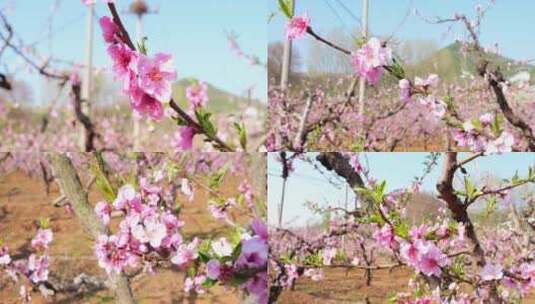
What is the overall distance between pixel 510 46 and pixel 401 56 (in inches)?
11.2

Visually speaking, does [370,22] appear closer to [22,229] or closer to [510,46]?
[510,46]

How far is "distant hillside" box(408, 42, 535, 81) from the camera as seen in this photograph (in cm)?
194

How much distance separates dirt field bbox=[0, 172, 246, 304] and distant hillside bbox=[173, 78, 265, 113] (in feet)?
4.34

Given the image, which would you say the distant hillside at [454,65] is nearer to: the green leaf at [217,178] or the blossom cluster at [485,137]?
the blossom cluster at [485,137]

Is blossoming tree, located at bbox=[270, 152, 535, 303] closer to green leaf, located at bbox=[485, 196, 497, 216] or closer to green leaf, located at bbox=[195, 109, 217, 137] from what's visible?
green leaf, located at bbox=[485, 196, 497, 216]

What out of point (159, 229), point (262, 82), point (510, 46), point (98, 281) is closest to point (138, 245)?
point (159, 229)

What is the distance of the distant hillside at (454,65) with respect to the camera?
194 centimetres

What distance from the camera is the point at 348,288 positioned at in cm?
147

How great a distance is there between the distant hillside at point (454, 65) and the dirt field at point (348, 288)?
27.9 inches

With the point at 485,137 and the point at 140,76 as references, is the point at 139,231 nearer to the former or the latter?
the point at 140,76

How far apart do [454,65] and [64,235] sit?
1130 mm

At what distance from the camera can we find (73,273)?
1.57m

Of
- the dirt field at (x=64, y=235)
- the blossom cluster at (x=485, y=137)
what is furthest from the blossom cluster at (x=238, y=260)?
the blossom cluster at (x=485, y=137)

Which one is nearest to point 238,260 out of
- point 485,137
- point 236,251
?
point 236,251
